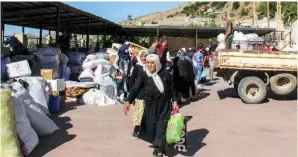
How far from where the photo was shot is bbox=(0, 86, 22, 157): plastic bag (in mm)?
4809

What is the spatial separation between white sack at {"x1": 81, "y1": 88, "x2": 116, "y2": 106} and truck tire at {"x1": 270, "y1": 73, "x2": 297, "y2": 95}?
431 cm

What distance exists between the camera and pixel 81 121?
7.93m

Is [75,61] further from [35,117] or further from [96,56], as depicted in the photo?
[35,117]

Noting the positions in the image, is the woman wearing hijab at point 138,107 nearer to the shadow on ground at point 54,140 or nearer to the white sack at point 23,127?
the shadow on ground at point 54,140

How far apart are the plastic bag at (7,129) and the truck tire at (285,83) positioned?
7565 mm

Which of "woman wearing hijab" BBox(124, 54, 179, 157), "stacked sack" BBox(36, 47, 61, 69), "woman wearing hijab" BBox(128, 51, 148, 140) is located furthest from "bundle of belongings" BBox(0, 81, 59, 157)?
"stacked sack" BBox(36, 47, 61, 69)

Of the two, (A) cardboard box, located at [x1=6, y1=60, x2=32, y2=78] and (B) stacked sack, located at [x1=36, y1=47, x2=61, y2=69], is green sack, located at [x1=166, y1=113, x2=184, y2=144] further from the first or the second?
(B) stacked sack, located at [x1=36, y1=47, x2=61, y2=69]

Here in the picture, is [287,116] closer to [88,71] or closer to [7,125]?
[88,71]

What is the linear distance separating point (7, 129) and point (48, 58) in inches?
233

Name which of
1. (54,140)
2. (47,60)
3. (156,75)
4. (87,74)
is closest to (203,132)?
(156,75)

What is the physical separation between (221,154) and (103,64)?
6839mm

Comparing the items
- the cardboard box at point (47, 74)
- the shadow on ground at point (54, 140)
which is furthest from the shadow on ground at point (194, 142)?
the cardboard box at point (47, 74)

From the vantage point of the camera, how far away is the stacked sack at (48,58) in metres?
10.5

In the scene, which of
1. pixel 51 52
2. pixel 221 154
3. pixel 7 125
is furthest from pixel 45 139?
pixel 51 52
